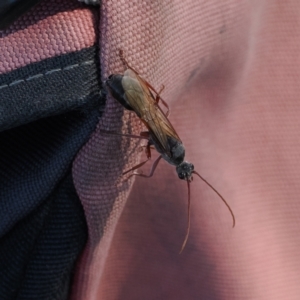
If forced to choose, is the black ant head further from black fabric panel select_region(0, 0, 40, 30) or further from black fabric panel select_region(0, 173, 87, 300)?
black fabric panel select_region(0, 0, 40, 30)

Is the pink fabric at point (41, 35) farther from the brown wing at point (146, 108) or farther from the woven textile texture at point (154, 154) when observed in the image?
the brown wing at point (146, 108)

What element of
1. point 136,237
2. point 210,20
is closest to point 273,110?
point 210,20

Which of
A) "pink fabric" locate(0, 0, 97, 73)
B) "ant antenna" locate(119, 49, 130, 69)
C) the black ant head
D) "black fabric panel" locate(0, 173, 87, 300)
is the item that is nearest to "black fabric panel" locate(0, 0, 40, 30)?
"pink fabric" locate(0, 0, 97, 73)

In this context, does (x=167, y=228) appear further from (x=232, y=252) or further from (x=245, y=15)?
(x=245, y=15)

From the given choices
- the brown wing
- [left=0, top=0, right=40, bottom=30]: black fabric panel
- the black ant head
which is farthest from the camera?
the black ant head

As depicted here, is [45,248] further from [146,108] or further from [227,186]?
[227,186]

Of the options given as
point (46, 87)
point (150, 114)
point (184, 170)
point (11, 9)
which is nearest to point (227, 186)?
point (184, 170)

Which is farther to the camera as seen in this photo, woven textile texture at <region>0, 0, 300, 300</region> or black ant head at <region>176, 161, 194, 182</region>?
black ant head at <region>176, 161, 194, 182</region>
